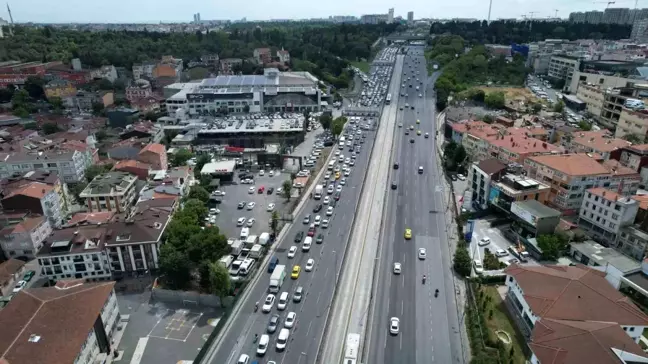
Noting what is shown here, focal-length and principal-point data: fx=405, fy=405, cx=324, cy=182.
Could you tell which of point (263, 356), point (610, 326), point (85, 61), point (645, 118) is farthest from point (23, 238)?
point (85, 61)

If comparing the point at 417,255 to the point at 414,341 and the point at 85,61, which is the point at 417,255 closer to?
the point at 414,341

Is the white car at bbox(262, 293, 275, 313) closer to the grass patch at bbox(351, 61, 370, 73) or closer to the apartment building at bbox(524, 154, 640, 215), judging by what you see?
the apartment building at bbox(524, 154, 640, 215)

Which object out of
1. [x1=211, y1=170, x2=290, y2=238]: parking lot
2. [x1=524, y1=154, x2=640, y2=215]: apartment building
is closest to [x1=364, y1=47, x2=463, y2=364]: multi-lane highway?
[x1=524, y1=154, x2=640, y2=215]: apartment building

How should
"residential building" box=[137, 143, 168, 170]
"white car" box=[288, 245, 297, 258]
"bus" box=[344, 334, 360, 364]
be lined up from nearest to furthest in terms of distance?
"bus" box=[344, 334, 360, 364]
"white car" box=[288, 245, 297, 258]
"residential building" box=[137, 143, 168, 170]

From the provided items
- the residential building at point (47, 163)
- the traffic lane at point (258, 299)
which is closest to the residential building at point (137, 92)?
the residential building at point (47, 163)

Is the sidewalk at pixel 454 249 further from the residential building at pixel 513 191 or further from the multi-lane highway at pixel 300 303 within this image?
the multi-lane highway at pixel 300 303

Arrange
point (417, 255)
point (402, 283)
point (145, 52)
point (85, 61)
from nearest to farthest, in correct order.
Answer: point (402, 283), point (417, 255), point (85, 61), point (145, 52)

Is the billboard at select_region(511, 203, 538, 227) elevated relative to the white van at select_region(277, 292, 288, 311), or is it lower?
elevated
